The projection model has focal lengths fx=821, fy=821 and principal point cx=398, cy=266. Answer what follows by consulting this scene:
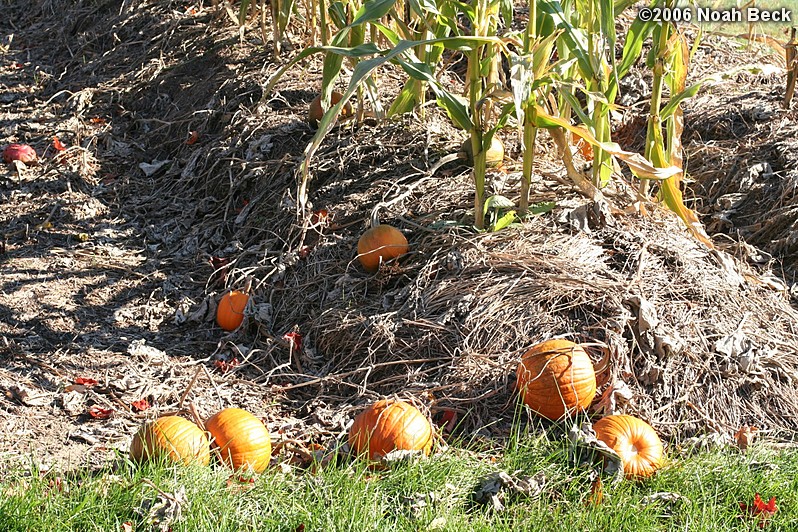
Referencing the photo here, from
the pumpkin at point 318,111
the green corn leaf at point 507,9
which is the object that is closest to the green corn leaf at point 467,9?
the green corn leaf at point 507,9

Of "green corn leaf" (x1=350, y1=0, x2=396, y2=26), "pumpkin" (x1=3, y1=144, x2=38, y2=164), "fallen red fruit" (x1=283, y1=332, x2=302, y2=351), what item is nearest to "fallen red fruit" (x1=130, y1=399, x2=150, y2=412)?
"fallen red fruit" (x1=283, y1=332, x2=302, y2=351)

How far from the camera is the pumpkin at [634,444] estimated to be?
101 inches

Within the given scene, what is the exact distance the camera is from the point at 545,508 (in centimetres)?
238

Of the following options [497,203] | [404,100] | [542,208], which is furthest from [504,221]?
[404,100]

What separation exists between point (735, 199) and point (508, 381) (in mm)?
1977

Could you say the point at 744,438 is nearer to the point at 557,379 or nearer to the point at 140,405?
the point at 557,379

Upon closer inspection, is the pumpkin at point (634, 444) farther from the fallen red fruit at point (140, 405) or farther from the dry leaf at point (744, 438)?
the fallen red fruit at point (140, 405)

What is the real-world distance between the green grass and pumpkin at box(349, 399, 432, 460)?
0.09 metres

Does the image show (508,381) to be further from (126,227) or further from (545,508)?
(126,227)

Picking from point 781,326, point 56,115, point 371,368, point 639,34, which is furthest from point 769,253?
point 56,115

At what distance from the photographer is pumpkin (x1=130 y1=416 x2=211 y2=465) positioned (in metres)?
2.49

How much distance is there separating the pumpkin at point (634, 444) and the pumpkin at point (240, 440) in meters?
1.09

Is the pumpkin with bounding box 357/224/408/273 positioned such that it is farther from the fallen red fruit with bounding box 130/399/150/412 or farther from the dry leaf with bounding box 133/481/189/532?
the dry leaf with bounding box 133/481/189/532

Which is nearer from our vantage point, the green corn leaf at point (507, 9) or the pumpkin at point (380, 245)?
the pumpkin at point (380, 245)
